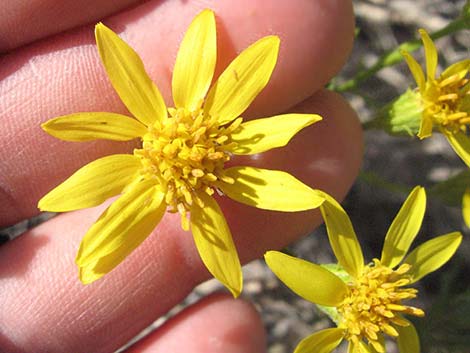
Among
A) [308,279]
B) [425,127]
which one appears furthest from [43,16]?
[425,127]

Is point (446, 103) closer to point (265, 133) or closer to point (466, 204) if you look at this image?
point (466, 204)

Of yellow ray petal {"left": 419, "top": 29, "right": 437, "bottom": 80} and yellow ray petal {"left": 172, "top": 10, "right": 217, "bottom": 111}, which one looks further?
yellow ray petal {"left": 419, "top": 29, "right": 437, "bottom": 80}

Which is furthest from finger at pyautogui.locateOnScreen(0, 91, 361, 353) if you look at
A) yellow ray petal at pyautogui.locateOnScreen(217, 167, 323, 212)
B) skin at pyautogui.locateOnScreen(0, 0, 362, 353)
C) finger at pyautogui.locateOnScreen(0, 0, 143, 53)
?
finger at pyautogui.locateOnScreen(0, 0, 143, 53)

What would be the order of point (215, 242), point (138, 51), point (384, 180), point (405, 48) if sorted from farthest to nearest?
1. point (384, 180)
2. point (405, 48)
3. point (138, 51)
4. point (215, 242)

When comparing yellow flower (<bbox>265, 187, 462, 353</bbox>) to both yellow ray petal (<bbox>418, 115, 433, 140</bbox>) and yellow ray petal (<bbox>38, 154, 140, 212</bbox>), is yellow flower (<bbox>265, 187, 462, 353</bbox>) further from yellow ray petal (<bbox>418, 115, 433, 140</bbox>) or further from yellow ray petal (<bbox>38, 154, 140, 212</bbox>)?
yellow ray petal (<bbox>38, 154, 140, 212</bbox>)

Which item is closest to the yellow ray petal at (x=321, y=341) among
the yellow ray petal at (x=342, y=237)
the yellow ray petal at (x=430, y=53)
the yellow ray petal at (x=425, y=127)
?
the yellow ray petal at (x=342, y=237)

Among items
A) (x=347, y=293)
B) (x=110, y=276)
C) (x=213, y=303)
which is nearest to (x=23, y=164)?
(x=110, y=276)

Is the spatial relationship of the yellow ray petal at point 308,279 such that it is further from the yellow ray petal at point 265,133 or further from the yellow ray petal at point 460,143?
the yellow ray petal at point 460,143
